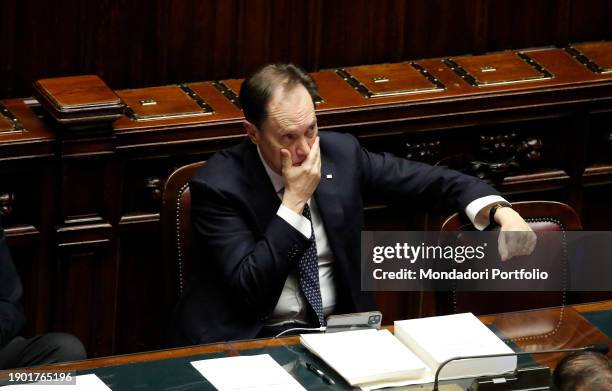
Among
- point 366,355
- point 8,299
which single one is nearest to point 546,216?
point 366,355

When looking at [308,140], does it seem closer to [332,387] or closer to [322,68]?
[332,387]

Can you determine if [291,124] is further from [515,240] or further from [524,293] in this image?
[524,293]

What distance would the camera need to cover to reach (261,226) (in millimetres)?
4133

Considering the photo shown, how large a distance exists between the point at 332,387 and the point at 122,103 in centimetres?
156

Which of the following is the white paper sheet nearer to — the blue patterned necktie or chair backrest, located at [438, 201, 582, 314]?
the blue patterned necktie

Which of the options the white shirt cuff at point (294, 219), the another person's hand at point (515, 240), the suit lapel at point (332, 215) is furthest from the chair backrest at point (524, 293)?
the white shirt cuff at point (294, 219)

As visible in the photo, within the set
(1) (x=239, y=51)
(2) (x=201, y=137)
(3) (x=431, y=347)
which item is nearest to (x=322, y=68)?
(1) (x=239, y=51)

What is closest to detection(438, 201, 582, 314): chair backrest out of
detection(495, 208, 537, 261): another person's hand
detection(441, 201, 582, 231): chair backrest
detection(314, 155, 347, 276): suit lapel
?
detection(441, 201, 582, 231): chair backrest

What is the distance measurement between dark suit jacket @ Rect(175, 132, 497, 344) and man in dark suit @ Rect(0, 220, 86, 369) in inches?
13.4

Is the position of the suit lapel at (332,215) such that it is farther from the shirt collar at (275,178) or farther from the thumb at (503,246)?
the thumb at (503,246)

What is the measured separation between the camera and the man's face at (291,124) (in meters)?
4.04

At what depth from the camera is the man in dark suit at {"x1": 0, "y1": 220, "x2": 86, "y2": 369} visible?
4.15 m

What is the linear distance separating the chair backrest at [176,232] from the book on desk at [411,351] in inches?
27.0

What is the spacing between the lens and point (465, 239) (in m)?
4.13
